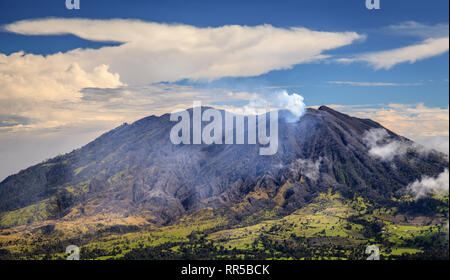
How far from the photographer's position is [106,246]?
197 m

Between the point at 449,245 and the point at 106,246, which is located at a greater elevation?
the point at 449,245

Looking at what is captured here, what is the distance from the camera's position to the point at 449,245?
130500 millimetres

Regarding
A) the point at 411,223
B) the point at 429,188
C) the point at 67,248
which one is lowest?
the point at 67,248

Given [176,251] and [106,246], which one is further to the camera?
[106,246]
